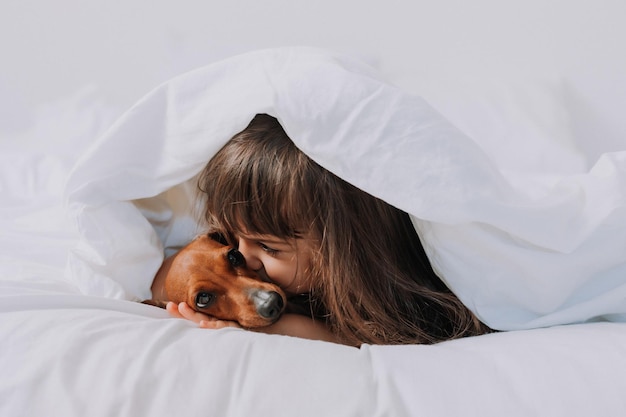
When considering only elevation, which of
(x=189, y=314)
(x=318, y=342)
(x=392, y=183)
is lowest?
(x=189, y=314)

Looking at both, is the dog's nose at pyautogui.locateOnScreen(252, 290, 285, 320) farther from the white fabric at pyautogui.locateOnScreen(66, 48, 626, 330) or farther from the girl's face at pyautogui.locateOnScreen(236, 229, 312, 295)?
the white fabric at pyautogui.locateOnScreen(66, 48, 626, 330)

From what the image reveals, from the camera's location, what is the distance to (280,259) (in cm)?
115

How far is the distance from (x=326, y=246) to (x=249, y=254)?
17cm

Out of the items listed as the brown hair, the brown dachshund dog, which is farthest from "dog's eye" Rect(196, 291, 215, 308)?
the brown hair

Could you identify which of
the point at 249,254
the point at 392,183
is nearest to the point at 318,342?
the point at 392,183

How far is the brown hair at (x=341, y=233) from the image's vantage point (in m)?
1.05

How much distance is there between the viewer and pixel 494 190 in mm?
931

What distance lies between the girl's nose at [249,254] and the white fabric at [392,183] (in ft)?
0.49

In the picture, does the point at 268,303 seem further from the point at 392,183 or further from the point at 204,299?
the point at 392,183

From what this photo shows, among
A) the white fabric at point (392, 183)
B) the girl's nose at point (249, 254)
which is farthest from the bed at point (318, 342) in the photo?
the girl's nose at point (249, 254)

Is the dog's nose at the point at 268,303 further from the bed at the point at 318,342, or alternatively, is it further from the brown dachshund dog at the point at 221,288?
the bed at the point at 318,342

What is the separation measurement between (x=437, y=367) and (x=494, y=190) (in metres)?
0.26

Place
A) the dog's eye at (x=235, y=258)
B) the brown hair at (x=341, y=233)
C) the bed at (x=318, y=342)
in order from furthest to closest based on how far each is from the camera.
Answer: the dog's eye at (x=235, y=258) → the brown hair at (x=341, y=233) → the bed at (x=318, y=342)

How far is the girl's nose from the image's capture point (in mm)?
1172
